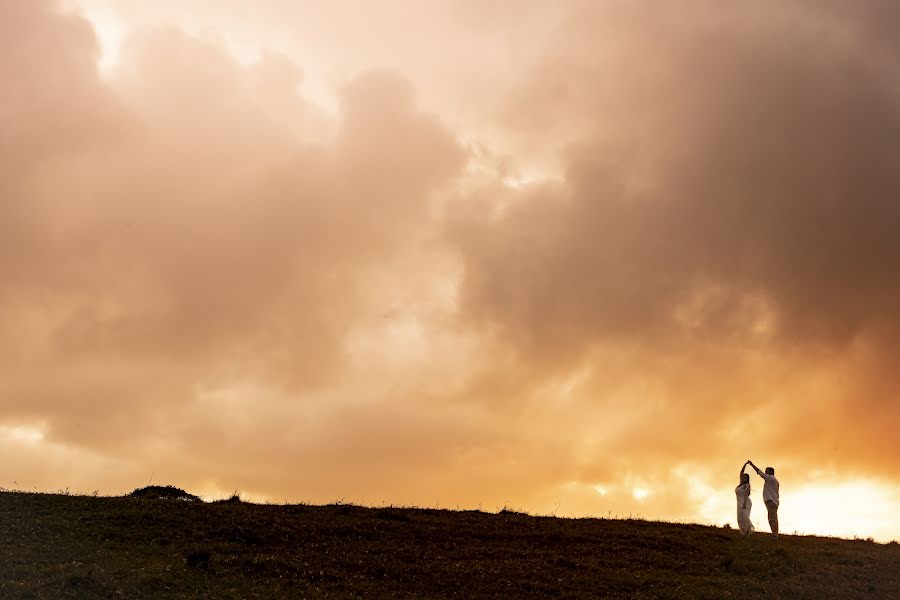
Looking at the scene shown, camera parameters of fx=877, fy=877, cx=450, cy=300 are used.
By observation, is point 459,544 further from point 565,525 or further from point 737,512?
point 737,512

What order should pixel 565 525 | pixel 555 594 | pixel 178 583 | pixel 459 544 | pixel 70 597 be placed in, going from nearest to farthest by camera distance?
pixel 70 597 < pixel 178 583 < pixel 555 594 < pixel 459 544 < pixel 565 525

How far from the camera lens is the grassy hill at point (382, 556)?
90.0 feet

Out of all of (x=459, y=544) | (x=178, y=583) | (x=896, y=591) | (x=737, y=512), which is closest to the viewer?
(x=178, y=583)

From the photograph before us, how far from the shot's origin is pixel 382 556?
3192 centimetres

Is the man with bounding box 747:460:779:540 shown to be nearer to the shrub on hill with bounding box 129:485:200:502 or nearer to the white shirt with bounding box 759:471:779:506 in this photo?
the white shirt with bounding box 759:471:779:506

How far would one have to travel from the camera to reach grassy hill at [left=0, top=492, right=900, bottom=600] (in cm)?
2744

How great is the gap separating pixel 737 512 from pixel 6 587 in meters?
31.1

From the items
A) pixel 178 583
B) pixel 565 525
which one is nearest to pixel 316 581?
pixel 178 583

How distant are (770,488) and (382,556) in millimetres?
20035

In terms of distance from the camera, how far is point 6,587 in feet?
82.6

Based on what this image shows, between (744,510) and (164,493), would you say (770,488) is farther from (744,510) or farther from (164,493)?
(164,493)

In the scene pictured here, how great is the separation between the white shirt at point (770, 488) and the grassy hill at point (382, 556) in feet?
6.70

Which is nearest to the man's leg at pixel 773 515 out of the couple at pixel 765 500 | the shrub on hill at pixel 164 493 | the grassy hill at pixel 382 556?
the couple at pixel 765 500

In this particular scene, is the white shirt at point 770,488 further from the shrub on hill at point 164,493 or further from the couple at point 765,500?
the shrub on hill at point 164,493
